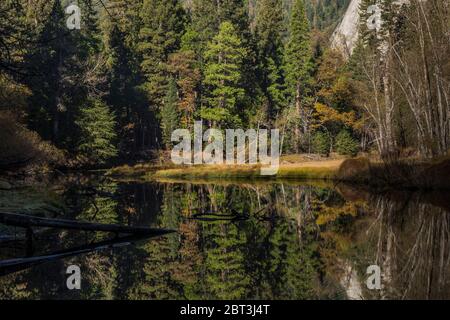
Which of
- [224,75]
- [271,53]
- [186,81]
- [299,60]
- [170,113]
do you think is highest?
[271,53]

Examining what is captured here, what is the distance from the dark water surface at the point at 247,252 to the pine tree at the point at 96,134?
1144 inches

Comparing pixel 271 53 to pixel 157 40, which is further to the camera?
pixel 271 53

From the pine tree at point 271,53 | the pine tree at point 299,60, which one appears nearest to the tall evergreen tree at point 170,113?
the pine tree at point 271,53

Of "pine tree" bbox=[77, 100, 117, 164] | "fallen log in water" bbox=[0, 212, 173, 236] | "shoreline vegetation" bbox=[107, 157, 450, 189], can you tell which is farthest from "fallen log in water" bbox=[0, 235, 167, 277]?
"pine tree" bbox=[77, 100, 117, 164]

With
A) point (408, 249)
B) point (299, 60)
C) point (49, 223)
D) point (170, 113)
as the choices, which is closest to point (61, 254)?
point (49, 223)

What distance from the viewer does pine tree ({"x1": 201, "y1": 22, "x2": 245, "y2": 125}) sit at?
59000 millimetres

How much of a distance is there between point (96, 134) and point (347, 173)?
2554 cm

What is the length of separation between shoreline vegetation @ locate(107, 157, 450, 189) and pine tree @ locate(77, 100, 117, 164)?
3739 mm

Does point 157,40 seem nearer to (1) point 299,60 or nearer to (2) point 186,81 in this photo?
(2) point 186,81

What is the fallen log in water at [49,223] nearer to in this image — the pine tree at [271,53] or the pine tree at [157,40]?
the pine tree at [271,53]

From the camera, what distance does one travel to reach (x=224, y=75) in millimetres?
60031

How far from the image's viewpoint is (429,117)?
26.5 meters

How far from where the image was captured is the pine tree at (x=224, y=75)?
59.0 metres
